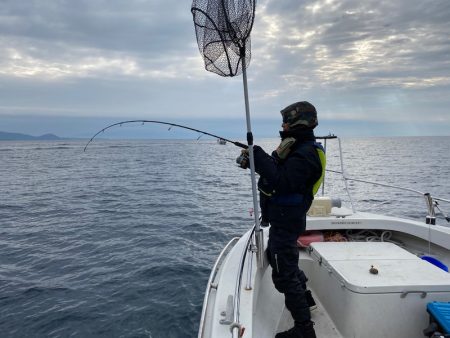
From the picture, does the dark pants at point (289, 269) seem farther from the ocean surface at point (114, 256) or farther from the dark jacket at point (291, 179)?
the ocean surface at point (114, 256)

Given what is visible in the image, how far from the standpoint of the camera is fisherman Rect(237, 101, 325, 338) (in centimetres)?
283

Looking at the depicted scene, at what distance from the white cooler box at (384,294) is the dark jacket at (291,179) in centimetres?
80

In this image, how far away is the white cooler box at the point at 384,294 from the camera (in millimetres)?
2963

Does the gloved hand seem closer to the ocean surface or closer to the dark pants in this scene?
the dark pants

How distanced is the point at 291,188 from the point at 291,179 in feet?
0.29

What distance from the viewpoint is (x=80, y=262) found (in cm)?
866

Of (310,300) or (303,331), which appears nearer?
(303,331)

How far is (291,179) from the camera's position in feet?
9.16

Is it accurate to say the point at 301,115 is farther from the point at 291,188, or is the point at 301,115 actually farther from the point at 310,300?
the point at 310,300

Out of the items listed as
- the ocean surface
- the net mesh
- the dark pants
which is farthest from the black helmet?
the ocean surface

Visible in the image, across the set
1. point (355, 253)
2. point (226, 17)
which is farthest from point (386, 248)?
point (226, 17)

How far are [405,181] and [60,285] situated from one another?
27.0 m

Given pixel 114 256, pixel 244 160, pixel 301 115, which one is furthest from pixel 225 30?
pixel 114 256

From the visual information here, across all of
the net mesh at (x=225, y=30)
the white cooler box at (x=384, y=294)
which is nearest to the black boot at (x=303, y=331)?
the white cooler box at (x=384, y=294)
